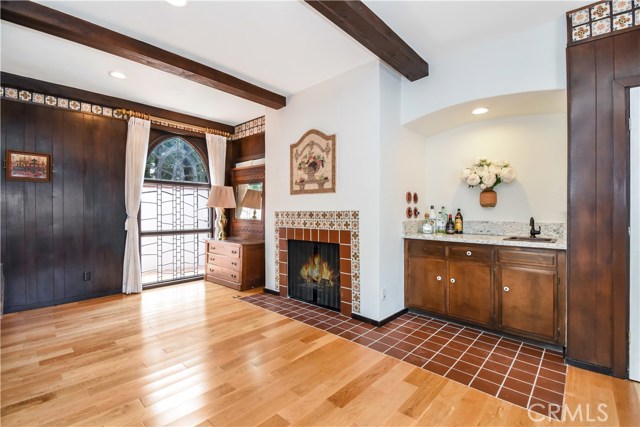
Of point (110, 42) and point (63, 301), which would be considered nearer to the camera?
point (110, 42)

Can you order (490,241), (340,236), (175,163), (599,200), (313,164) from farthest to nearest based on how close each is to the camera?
(175,163)
(313,164)
(340,236)
(490,241)
(599,200)

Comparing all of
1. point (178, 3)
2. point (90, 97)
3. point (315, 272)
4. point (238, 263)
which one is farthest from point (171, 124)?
point (315, 272)

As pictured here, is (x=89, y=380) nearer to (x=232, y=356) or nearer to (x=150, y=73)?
(x=232, y=356)

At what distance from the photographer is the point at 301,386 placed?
2.05 m

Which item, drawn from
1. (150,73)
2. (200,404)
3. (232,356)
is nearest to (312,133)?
(150,73)

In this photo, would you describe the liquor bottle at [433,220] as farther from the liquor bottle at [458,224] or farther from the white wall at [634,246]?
the white wall at [634,246]

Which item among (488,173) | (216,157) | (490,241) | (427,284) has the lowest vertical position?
(427,284)

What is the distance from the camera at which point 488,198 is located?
133 inches

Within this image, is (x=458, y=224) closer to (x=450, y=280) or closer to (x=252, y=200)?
(x=450, y=280)

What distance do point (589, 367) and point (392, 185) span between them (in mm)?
2202

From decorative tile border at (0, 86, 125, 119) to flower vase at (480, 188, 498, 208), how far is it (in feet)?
16.4

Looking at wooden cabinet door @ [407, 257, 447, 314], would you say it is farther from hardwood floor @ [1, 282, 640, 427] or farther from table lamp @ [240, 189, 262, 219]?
table lamp @ [240, 189, 262, 219]

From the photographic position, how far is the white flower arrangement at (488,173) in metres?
3.25

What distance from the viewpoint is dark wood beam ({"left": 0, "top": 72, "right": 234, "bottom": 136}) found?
3.51 m
